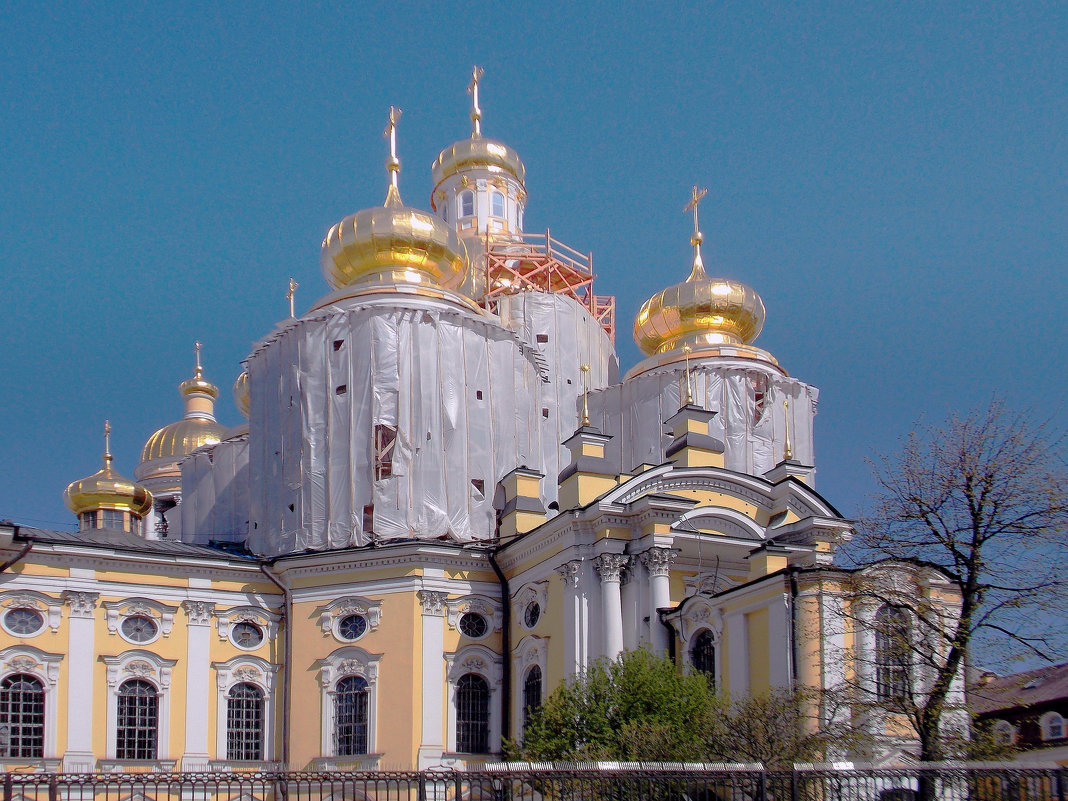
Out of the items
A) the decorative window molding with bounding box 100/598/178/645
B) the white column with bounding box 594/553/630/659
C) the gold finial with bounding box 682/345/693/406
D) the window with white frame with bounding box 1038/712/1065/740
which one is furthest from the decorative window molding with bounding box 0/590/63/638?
the window with white frame with bounding box 1038/712/1065/740

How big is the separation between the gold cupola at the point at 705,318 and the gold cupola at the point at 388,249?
22.5 ft

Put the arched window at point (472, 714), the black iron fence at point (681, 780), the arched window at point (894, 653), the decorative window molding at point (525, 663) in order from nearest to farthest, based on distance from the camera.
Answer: the black iron fence at point (681, 780), the arched window at point (894, 653), the decorative window molding at point (525, 663), the arched window at point (472, 714)

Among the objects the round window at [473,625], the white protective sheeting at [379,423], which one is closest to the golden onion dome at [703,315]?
the white protective sheeting at [379,423]

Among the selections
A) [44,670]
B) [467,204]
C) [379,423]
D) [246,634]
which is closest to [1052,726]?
[379,423]

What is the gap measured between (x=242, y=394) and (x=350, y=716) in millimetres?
18542

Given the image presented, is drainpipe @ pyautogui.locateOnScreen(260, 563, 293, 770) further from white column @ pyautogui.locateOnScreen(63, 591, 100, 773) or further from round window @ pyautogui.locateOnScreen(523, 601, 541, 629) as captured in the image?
round window @ pyautogui.locateOnScreen(523, 601, 541, 629)

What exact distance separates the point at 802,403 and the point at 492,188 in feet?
49.8

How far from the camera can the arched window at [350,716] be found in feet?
91.9

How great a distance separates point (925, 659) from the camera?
60.0 ft

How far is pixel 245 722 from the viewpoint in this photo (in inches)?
1122

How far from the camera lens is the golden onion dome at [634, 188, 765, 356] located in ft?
121

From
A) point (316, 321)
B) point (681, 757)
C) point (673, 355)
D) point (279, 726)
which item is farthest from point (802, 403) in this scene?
point (681, 757)

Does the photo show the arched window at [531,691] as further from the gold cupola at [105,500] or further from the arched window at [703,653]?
the gold cupola at [105,500]

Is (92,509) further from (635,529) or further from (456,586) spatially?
(635,529)
